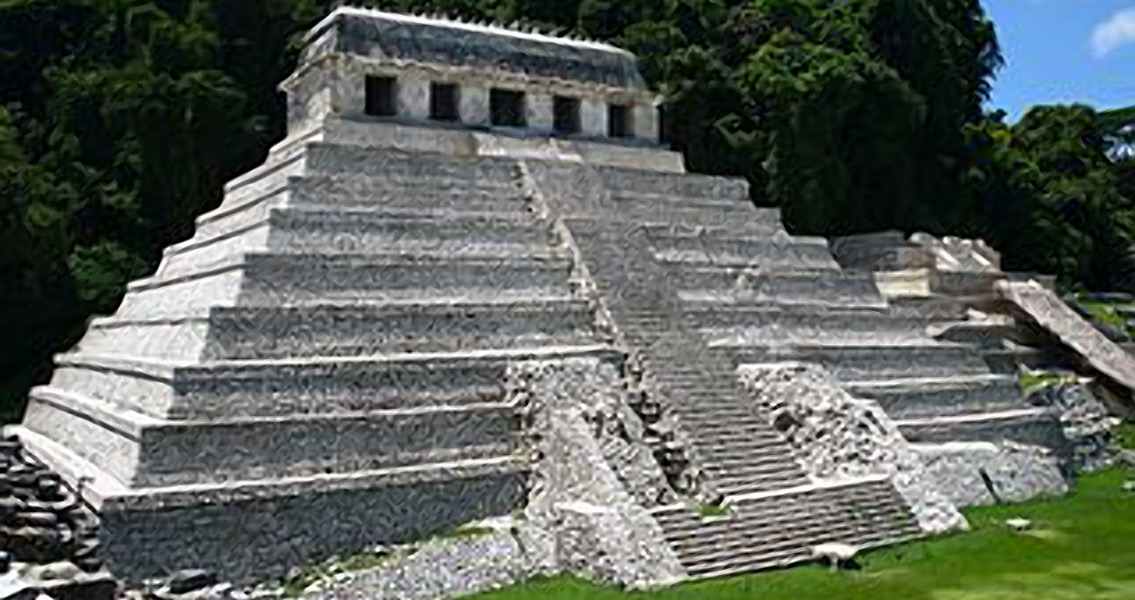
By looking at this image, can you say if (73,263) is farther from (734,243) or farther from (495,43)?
(734,243)

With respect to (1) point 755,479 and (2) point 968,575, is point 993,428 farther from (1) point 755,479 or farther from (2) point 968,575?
(2) point 968,575

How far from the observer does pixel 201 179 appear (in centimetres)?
3541

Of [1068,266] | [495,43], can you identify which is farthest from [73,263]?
[1068,266]

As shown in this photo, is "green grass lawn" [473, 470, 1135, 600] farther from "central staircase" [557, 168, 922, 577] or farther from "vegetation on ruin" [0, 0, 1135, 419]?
"vegetation on ruin" [0, 0, 1135, 419]

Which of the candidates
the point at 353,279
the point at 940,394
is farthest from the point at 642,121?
the point at 353,279

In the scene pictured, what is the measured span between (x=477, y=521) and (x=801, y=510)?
4.33 m

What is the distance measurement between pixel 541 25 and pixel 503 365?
49.4 feet

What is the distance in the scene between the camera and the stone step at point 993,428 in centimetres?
2069

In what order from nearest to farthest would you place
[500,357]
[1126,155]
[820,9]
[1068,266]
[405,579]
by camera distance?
[405,579] < [500,357] < [820,9] < [1068,266] < [1126,155]

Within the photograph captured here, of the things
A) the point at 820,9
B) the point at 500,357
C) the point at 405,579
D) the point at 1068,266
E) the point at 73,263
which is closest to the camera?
the point at 405,579

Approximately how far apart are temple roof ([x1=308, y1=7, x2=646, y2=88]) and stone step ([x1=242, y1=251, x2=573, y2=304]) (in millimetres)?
5107

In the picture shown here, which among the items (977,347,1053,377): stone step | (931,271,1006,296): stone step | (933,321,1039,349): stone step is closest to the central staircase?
(933,321,1039,349): stone step

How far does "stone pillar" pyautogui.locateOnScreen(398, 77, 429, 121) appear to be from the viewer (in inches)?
881

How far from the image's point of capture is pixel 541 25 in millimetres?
30406
